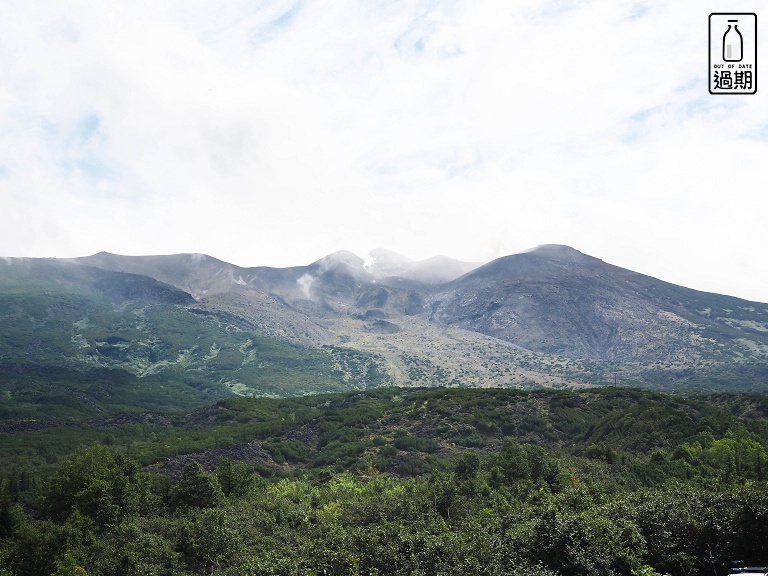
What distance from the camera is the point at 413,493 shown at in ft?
196

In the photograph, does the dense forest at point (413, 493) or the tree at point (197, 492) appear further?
the tree at point (197, 492)

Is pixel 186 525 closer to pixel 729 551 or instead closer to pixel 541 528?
pixel 541 528

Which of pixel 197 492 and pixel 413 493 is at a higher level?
pixel 413 493

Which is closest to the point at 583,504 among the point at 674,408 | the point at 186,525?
the point at 186,525

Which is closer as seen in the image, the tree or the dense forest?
the dense forest

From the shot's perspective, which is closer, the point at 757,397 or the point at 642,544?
the point at 642,544

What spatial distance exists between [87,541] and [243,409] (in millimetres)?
114715

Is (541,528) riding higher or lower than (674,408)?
higher

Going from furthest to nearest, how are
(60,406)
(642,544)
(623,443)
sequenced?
(60,406) < (623,443) < (642,544)

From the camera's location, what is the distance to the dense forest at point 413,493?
3219 cm

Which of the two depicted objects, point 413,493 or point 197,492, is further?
point 197,492

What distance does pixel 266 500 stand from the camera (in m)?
62.7

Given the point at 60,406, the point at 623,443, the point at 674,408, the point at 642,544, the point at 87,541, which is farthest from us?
the point at 60,406

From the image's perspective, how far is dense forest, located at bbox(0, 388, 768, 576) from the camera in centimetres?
3219
